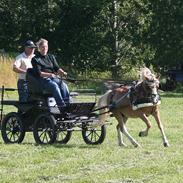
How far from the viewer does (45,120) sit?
1165 centimetres

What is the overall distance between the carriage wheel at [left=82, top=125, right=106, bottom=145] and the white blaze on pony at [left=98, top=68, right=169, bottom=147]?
0.88ft

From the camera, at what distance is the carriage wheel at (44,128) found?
11523 millimetres

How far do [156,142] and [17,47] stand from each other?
2960 centimetres

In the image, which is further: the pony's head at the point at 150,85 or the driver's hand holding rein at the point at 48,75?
the driver's hand holding rein at the point at 48,75

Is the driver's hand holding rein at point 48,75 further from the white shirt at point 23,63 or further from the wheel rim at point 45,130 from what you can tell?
the white shirt at point 23,63

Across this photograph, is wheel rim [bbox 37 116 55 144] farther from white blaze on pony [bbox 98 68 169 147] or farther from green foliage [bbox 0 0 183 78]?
green foliage [bbox 0 0 183 78]

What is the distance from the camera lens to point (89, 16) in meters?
39.6

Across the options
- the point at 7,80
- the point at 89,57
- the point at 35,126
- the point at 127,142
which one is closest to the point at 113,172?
the point at 35,126

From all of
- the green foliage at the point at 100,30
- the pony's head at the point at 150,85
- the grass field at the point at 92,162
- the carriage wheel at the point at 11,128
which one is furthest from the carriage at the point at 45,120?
the green foliage at the point at 100,30

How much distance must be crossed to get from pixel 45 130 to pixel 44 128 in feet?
0.17

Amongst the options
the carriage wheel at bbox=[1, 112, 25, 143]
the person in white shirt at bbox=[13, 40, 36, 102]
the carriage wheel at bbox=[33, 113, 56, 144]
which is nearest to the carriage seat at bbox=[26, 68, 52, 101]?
the person in white shirt at bbox=[13, 40, 36, 102]

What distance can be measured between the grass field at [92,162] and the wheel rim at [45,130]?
300 millimetres

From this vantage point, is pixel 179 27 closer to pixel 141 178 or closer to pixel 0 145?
pixel 0 145

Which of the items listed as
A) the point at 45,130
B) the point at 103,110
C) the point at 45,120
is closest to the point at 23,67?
the point at 45,120
